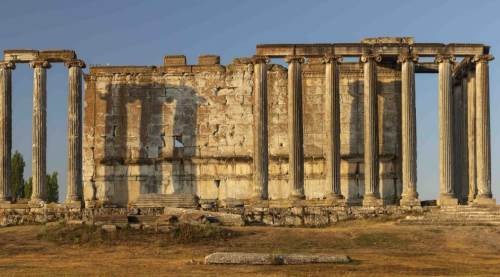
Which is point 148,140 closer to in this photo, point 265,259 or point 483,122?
point 483,122

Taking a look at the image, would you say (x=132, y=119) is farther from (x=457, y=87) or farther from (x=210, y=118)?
(x=457, y=87)

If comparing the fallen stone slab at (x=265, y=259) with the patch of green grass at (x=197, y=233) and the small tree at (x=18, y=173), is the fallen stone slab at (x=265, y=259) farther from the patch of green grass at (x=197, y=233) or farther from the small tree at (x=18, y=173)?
the small tree at (x=18, y=173)

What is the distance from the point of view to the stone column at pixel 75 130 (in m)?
47.1

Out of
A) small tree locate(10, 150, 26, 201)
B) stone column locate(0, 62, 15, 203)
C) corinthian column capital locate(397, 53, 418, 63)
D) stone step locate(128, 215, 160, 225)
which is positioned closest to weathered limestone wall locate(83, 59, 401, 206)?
corinthian column capital locate(397, 53, 418, 63)

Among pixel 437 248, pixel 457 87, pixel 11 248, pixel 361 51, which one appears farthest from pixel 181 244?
pixel 457 87

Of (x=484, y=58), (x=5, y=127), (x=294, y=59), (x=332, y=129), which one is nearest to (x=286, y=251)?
(x=332, y=129)

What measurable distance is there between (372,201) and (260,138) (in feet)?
20.9

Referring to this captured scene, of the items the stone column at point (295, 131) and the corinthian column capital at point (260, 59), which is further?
the corinthian column capital at point (260, 59)

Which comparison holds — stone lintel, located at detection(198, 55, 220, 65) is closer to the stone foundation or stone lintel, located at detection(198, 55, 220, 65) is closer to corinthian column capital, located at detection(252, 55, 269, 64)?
corinthian column capital, located at detection(252, 55, 269, 64)

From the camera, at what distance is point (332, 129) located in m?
46.0

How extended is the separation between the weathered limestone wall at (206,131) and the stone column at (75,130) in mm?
4511

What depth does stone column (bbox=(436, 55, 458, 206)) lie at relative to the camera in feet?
151

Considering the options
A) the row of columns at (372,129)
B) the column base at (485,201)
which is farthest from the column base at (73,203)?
the column base at (485,201)

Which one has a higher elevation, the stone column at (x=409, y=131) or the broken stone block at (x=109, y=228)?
the stone column at (x=409, y=131)
